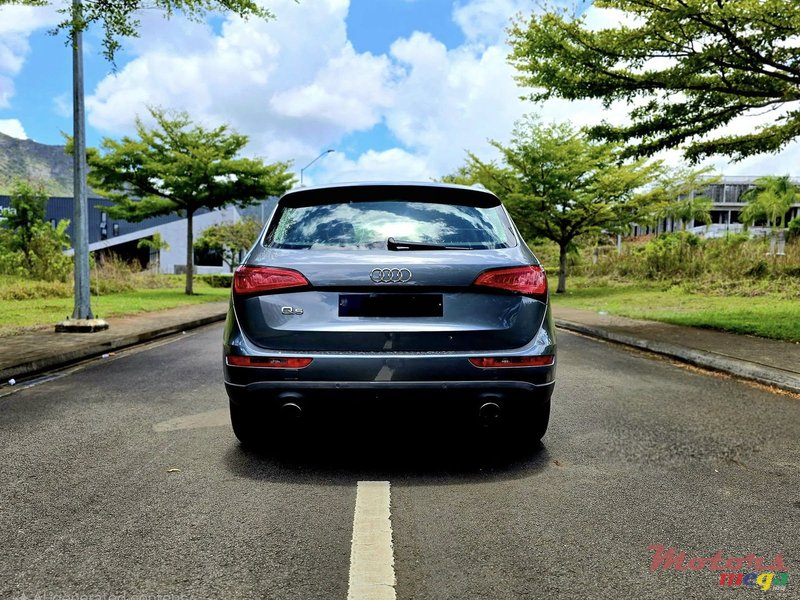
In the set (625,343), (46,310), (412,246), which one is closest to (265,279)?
(412,246)

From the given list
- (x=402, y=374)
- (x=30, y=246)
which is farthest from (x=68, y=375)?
(x=30, y=246)

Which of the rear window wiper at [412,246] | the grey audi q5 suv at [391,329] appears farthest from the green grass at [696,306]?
the rear window wiper at [412,246]

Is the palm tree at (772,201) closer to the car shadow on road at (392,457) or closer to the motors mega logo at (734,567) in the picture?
the car shadow on road at (392,457)

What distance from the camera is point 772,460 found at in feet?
14.0

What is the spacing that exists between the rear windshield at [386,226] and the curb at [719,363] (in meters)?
4.42

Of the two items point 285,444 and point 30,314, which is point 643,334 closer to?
point 285,444

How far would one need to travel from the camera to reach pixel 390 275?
371 centimetres

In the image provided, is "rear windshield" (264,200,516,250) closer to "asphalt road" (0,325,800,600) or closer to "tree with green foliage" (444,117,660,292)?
"asphalt road" (0,325,800,600)

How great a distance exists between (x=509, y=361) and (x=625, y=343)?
25.8 ft

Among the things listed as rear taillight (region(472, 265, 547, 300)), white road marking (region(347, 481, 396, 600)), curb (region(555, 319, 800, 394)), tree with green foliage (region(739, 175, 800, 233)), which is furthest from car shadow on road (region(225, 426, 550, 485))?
tree with green foliage (region(739, 175, 800, 233))

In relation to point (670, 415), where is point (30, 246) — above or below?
above

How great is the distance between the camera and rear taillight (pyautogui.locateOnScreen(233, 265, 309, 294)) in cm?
378

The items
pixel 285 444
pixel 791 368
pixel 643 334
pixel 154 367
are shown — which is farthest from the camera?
pixel 643 334

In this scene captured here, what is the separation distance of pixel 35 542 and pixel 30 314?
13139 millimetres
